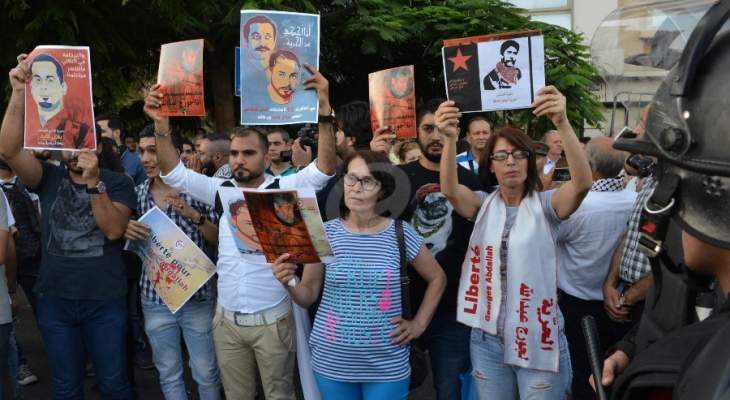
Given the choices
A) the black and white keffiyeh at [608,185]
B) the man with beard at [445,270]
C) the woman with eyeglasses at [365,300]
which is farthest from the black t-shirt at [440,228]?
the black and white keffiyeh at [608,185]

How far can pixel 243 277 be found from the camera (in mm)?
4133

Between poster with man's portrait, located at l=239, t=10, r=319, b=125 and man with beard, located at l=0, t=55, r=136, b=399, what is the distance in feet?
3.41

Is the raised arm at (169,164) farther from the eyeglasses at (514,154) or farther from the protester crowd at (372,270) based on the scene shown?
the eyeglasses at (514,154)

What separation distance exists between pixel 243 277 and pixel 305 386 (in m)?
0.74

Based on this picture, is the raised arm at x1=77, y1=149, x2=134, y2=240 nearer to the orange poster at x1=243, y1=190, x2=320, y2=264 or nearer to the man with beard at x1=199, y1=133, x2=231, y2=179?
the orange poster at x1=243, y1=190, x2=320, y2=264

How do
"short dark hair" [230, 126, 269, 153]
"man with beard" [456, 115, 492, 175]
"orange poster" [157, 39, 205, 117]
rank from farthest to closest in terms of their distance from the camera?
"man with beard" [456, 115, 492, 175] → "short dark hair" [230, 126, 269, 153] → "orange poster" [157, 39, 205, 117]

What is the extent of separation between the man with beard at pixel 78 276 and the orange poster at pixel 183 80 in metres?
0.56

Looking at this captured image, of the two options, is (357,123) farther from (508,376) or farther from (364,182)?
(508,376)

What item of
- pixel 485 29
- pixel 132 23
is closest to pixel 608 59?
pixel 132 23

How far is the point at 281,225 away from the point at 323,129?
39.0 inches

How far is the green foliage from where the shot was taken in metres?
8.98

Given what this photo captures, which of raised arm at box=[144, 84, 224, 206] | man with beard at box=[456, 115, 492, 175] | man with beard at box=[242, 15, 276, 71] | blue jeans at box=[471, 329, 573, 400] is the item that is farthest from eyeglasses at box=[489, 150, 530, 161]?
man with beard at box=[456, 115, 492, 175]

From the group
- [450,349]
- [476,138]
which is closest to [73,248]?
[450,349]

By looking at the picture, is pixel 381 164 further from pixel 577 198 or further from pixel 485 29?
pixel 485 29
